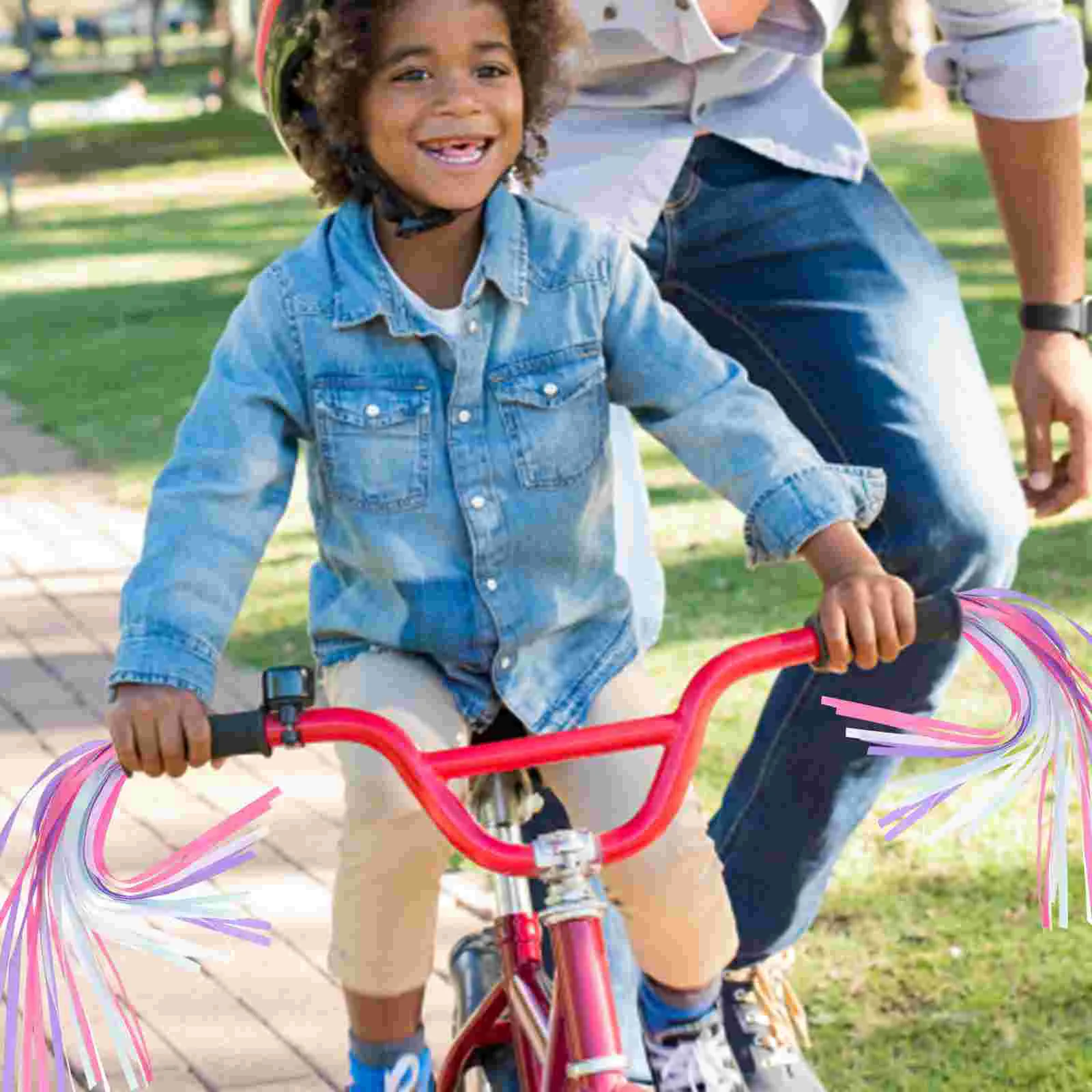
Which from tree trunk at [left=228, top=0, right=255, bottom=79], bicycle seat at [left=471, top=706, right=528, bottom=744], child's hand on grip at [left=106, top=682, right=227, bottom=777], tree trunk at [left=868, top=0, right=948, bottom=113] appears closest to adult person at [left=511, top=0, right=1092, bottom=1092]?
bicycle seat at [left=471, top=706, right=528, bottom=744]

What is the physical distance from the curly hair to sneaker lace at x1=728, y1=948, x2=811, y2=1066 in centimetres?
139

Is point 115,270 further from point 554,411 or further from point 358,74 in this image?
point 554,411

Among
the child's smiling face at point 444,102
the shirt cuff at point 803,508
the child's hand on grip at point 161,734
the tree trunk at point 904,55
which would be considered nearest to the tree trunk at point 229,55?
the tree trunk at point 904,55

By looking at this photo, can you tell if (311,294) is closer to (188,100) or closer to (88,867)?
(88,867)

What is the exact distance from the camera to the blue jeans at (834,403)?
11.1ft

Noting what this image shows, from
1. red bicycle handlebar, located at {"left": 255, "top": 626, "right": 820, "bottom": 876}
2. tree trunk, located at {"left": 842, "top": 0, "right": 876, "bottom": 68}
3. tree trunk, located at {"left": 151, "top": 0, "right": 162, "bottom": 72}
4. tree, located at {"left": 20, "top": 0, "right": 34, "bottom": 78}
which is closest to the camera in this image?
red bicycle handlebar, located at {"left": 255, "top": 626, "right": 820, "bottom": 876}

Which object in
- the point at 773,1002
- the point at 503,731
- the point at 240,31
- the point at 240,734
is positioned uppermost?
the point at 240,734

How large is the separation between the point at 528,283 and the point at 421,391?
0.20 meters

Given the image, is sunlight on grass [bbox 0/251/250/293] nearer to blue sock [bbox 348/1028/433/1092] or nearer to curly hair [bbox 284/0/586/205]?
curly hair [bbox 284/0/586/205]

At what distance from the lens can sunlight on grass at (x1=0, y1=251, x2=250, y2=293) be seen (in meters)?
15.5

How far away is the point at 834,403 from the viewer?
3463 millimetres

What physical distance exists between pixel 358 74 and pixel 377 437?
48 cm

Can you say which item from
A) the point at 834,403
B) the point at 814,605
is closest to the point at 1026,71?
the point at 834,403

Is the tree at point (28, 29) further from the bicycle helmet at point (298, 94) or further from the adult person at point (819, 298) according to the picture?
the bicycle helmet at point (298, 94)
